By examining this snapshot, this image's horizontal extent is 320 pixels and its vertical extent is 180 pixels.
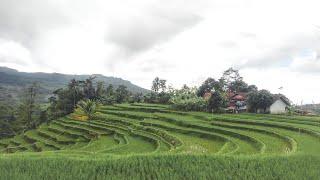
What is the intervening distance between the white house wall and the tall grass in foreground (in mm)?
32883

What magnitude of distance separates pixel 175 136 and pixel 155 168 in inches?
628

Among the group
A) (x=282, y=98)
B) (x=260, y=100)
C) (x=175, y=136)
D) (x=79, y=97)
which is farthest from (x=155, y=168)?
(x=79, y=97)

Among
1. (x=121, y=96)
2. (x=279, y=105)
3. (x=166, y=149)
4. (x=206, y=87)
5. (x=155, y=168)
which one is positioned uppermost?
(x=206, y=87)

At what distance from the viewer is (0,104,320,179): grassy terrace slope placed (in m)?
15.5

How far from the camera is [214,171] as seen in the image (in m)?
15.8

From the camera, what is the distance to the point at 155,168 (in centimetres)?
1562

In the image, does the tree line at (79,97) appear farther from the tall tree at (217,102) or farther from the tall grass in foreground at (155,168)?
the tall grass in foreground at (155,168)

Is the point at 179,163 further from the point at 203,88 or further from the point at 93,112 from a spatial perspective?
the point at 203,88

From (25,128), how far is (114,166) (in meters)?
52.6

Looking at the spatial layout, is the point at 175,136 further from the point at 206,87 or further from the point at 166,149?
the point at 206,87

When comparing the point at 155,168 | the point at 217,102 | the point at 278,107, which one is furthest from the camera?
the point at 278,107

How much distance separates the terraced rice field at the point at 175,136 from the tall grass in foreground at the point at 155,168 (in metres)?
2.01

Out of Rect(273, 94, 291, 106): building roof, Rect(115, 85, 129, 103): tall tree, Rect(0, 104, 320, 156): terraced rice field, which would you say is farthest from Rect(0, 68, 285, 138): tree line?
Rect(0, 104, 320, 156): terraced rice field

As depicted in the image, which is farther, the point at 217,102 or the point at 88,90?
the point at 88,90
